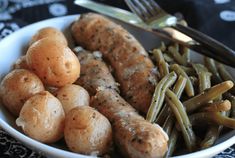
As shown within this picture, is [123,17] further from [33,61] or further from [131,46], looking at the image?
[33,61]

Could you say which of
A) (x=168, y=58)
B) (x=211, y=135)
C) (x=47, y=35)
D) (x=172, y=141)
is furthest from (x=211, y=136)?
(x=47, y=35)

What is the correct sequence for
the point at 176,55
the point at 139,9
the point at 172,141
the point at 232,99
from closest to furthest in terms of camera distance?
the point at 172,141
the point at 232,99
the point at 176,55
the point at 139,9

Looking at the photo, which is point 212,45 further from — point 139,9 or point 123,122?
point 123,122

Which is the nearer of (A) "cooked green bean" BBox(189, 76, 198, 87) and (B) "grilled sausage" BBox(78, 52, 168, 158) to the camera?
(B) "grilled sausage" BBox(78, 52, 168, 158)

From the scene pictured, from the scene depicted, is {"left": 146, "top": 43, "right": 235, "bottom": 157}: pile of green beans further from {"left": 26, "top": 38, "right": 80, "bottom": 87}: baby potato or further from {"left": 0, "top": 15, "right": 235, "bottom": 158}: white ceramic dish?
{"left": 26, "top": 38, "right": 80, "bottom": 87}: baby potato

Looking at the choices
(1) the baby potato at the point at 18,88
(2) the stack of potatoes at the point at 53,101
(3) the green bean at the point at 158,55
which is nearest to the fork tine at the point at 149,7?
(3) the green bean at the point at 158,55

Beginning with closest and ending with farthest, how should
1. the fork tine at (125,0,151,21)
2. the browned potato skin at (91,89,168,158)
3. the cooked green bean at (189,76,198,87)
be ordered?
the browned potato skin at (91,89,168,158) < the cooked green bean at (189,76,198,87) < the fork tine at (125,0,151,21)

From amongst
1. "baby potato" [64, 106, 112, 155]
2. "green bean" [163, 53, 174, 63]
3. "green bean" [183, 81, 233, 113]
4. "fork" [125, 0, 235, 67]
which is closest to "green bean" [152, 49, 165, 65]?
"green bean" [163, 53, 174, 63]
